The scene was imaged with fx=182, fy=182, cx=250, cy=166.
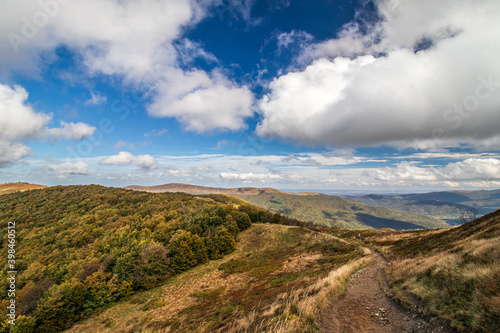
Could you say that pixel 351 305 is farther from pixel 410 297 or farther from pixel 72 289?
pixel 72 289

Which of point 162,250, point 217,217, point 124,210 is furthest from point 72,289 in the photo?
point 124,210

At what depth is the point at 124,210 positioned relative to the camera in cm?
10944

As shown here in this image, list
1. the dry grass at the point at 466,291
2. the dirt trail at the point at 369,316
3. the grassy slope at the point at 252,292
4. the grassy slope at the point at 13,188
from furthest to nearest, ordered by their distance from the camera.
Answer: the grassy slope at the point at 13,188 → the grassy slope at the point at 252,292 → the dirt trail at the point at 369,316 → the dry grass at the point at 466,291

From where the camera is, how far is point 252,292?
26.5m

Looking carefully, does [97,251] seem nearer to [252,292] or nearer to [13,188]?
[252,292]

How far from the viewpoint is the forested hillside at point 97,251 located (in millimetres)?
40781

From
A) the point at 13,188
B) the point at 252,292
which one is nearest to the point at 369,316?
the point at 252,292

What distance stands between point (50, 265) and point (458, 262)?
96.1 meters

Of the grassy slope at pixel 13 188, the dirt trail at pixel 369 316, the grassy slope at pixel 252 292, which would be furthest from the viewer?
the grassy slope at pixel 13 188

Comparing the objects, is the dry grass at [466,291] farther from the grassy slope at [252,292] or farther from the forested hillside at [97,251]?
the forested hillside at [97,251]

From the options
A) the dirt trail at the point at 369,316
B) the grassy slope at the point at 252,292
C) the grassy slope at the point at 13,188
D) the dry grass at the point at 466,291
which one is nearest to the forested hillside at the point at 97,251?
the grassy slope at the point at 252,292

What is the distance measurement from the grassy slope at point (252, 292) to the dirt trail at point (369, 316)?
0.88 metres

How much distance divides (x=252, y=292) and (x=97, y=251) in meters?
69.8

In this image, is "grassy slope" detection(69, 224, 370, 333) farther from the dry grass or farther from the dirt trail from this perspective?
the dry grass
